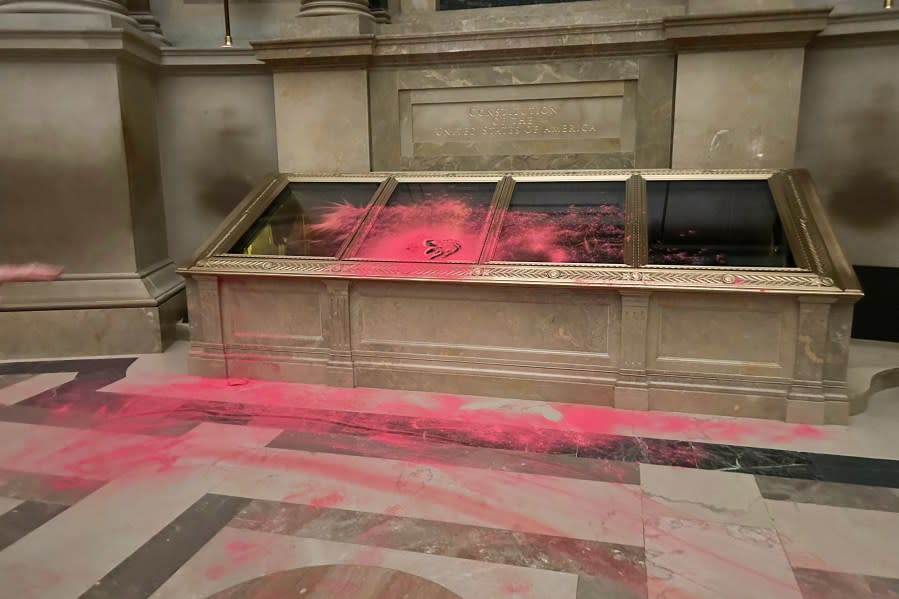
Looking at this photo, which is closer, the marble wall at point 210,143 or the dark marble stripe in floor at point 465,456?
the dark marble stripe in floor at point 465,456

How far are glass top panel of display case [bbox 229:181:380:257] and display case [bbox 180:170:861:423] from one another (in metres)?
0.02

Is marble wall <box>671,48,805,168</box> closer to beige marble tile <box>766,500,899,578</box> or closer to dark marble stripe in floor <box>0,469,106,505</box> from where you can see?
beige marble tile <box>766,500,899,578</box>

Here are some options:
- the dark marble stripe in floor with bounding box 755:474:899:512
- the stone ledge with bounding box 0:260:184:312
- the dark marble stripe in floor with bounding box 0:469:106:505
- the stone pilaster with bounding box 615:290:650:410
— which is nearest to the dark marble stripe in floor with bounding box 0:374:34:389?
the stone ledge with bounding box 0:260:184:312

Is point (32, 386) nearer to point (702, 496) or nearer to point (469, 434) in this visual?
point (469, 434)

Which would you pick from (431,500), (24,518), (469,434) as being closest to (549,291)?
(469,434)

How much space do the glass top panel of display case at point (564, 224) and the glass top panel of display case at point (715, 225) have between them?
0.24 m

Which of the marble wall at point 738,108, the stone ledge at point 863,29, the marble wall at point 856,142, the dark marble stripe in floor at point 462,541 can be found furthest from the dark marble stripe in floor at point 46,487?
the stone ledge at point 863,29

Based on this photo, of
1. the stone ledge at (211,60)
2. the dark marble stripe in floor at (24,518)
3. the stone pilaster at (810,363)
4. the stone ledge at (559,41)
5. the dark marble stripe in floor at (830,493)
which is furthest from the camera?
the stone ledge at (211,60)

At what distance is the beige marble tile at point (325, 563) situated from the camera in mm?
2479

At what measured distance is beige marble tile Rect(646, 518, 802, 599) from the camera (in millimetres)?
2459

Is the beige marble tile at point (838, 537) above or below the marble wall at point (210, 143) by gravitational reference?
below

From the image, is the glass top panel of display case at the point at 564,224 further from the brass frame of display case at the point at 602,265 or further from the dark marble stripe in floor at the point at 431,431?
the dark marble stripe in floor at the point at 431,431

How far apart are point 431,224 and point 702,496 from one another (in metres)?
2.60

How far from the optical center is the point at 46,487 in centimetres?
332
